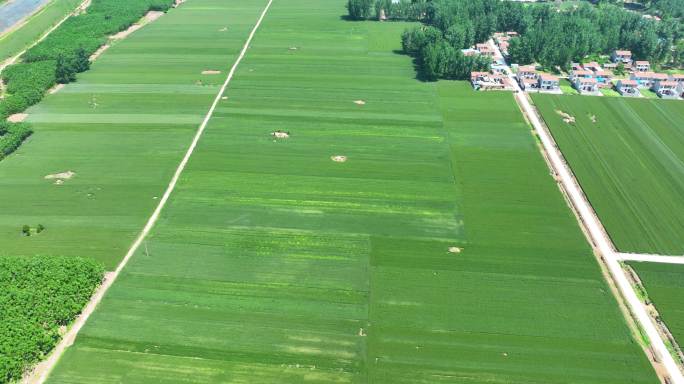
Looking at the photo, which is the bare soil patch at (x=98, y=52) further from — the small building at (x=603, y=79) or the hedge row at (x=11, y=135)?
the small building at (x=603, y=79)

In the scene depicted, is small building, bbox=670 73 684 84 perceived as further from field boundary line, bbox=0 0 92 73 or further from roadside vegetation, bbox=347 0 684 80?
field boundary line, bbox=0 0 92 73

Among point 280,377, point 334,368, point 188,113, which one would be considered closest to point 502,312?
point 334,368

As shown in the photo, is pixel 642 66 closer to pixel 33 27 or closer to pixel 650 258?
pixel 650 258

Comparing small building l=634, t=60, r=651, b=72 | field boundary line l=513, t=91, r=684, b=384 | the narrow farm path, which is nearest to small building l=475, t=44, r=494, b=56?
the narrow farm path

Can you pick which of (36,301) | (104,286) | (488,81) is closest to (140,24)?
(488,81)

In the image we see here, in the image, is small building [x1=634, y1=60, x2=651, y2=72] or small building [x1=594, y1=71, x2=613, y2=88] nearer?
small building [x1=594, y1=71, x2=613, y2=88]

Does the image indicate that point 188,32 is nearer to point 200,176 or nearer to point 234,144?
point 234,144
